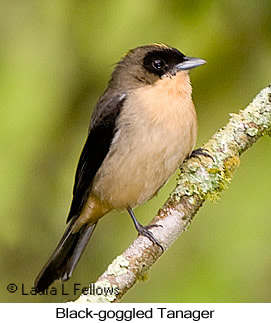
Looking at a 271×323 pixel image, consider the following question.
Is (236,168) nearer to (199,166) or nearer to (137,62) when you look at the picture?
(199,166)

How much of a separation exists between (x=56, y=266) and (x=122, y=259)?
42 cm

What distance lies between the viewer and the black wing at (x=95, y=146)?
2.69m

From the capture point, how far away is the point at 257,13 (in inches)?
112

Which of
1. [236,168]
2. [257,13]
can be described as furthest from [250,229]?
[257,13]

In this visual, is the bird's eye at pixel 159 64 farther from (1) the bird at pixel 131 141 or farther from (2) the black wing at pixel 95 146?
(2) the black wing at pixel 95 146

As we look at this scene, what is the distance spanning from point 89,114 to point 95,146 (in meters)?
0.20

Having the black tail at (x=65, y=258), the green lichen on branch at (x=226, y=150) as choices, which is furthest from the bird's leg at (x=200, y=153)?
the black tail at (x=65, y=258)

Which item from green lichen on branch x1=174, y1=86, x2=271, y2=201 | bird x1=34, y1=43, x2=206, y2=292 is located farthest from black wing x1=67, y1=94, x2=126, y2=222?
green lichen on branch x1=174, y1=86, x2=271, y2=201

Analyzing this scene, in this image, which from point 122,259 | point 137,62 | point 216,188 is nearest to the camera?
point 122,259

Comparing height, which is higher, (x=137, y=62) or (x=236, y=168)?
(x=137, y=62)

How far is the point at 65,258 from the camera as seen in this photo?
278 centimetres

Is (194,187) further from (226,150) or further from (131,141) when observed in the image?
(131,141)

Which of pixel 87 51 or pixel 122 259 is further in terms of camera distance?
pixel 87 51

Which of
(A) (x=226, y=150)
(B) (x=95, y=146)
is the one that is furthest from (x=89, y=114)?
(A) (x=226, y=150)
